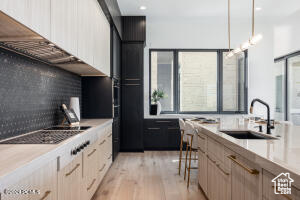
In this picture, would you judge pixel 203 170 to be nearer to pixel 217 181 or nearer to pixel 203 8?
pixel 217 181

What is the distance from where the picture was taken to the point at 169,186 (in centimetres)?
304

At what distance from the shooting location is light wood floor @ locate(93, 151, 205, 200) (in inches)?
108

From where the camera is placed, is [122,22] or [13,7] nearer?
[13,7]

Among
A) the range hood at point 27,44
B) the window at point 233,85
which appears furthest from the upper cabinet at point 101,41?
the window at point 233,85

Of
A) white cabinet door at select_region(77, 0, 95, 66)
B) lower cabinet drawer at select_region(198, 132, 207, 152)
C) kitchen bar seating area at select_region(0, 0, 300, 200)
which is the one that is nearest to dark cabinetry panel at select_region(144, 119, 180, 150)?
kitchen bar seating area at select_region(0, 0, 300, 200)

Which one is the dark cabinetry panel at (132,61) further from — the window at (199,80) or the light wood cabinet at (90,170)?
the light wood cabinet at (90,170)

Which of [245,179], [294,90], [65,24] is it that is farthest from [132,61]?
[245,179]

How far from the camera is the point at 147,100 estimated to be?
550cm

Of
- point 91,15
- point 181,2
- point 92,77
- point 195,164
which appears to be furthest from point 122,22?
point 195,164

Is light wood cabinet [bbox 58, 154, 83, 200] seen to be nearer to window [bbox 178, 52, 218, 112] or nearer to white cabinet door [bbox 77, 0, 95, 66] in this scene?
white cabinet door [bbox 77, 0, 95, 66]

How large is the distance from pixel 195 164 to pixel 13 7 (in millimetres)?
3688

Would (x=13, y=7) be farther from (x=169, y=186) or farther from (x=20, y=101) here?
(x=169, y=186)

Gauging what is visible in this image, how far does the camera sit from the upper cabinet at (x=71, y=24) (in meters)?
1.33

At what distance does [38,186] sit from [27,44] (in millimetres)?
1092
